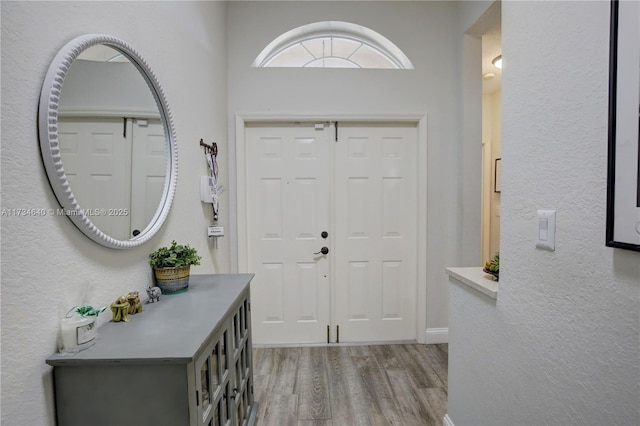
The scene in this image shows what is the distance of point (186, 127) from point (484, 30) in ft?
7.93

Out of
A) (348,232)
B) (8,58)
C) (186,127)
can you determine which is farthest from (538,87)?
(348,232)

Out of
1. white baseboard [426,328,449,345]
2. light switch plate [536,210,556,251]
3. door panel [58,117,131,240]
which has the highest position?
door panel [58,117,131,240]

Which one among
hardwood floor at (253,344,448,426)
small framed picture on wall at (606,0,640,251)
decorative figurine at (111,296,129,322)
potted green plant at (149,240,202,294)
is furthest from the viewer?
hardwood floor at (253,344,448,426)

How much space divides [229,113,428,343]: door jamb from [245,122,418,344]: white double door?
0.20 feet

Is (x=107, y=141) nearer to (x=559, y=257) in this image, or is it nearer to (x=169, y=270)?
(x=169, y=270)

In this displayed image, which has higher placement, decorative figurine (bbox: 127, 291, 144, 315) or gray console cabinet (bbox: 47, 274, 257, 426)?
decorative figurine (bbox: 127, 291, 144, 315)

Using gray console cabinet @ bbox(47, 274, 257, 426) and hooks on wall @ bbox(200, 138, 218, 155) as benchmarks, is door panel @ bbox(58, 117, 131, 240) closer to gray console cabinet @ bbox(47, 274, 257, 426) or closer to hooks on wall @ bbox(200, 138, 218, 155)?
gray console cabinet @ bbox(47, 274, 257, 426)

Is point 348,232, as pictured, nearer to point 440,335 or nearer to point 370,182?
point 370,182

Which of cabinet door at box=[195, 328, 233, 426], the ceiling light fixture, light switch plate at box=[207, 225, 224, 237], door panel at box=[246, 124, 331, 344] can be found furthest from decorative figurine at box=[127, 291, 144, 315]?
the ceiling light fixture

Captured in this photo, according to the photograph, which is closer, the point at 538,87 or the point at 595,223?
the point at 595,223

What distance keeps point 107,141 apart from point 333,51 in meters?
2.23

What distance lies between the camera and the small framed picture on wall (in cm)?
67

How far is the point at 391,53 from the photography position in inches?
107

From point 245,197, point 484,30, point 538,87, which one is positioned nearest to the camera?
point 538,87
